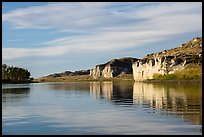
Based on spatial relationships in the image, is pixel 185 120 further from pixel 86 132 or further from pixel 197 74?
pixel 197 74

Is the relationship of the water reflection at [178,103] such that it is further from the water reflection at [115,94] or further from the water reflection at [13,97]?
the water reflection at [13,97]

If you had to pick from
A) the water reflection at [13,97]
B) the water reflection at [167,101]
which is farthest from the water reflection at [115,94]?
the water reflection at [13,97]

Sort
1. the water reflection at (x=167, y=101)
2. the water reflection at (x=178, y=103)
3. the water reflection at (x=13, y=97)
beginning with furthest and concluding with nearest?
the water reflection at (x=13, y=97) → the water reflection at (x=167, y=101) → the water reflection at (x=178, y=103)

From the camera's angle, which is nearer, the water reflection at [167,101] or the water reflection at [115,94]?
the water reflection at [167,101]

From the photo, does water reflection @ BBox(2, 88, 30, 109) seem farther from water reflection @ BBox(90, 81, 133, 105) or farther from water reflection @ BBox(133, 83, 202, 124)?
water reflection @ BBox(133, 83, 202, 124)

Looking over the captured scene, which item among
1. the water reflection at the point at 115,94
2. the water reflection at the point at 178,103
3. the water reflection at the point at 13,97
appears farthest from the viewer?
the water reflection at the point at 115,94

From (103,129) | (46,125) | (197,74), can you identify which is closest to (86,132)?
(103,129)

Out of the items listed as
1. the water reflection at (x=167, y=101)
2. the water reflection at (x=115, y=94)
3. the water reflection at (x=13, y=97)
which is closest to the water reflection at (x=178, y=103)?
the water reflection at (x=167, y=101)

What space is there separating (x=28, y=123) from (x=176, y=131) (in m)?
10.4

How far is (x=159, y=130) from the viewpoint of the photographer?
2112 centimetres

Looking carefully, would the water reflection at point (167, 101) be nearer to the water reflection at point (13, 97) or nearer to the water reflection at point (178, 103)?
the water reflection at point (178, 103)

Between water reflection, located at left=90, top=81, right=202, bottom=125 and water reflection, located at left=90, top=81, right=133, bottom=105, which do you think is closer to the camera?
water reflection, located at left=90, top=81, right=202, bottom=125

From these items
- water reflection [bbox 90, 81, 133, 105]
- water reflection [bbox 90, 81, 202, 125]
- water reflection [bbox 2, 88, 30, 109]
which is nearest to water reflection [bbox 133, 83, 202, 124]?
water reflection [bbox 90, 81, 202, 125]

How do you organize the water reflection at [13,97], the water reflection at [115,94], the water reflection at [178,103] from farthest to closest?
the water reflection at [115,94]
the water reflection at [13,97]
the water reflection at [178,103]
